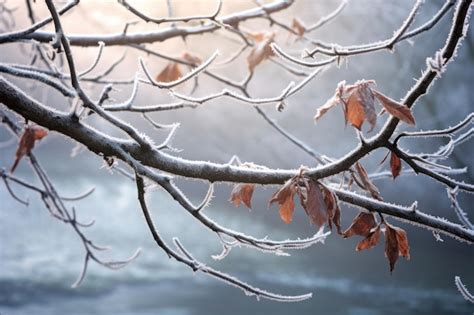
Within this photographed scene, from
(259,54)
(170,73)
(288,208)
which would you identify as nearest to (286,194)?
(288,208)

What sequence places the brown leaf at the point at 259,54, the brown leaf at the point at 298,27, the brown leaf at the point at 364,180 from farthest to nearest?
the brown leaf at the point at 298,27 < the brown leaf at the point at 259,54 < the brown leaf at the point at 364,180

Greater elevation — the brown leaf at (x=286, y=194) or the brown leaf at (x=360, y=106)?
the brown leaf at (x=360, y=106)

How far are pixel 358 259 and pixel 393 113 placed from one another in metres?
2.78

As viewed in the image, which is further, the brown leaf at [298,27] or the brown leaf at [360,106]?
the brown leaf at [298,27]

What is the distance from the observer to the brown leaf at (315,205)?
55 cm

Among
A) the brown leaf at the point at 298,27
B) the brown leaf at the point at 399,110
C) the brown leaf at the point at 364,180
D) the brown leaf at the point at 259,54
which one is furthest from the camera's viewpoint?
the brown leaf at the point at 298,27

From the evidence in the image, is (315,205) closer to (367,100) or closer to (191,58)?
(367,100)

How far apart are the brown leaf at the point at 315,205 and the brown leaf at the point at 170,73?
637 millimetres

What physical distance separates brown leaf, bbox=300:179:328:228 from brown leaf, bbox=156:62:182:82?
64cm

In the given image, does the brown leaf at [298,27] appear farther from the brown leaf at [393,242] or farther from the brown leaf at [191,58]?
the brown leaf at [393,242]

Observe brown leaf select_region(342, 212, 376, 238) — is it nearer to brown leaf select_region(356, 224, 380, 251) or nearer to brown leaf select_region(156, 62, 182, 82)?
brown leaf select_region(356, 224, 380, 251)

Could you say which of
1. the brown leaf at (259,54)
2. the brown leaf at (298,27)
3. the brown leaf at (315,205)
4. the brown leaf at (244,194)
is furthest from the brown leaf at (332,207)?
the brown leaf at (298,27)

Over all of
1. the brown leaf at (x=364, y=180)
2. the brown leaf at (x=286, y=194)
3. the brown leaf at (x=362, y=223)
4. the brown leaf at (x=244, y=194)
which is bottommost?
the brown leaf at (x=362, y=223)

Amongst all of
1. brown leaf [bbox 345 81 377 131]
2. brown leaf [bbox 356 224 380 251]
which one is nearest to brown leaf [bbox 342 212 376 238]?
brown leaf [bbox 356 224 380 251]
